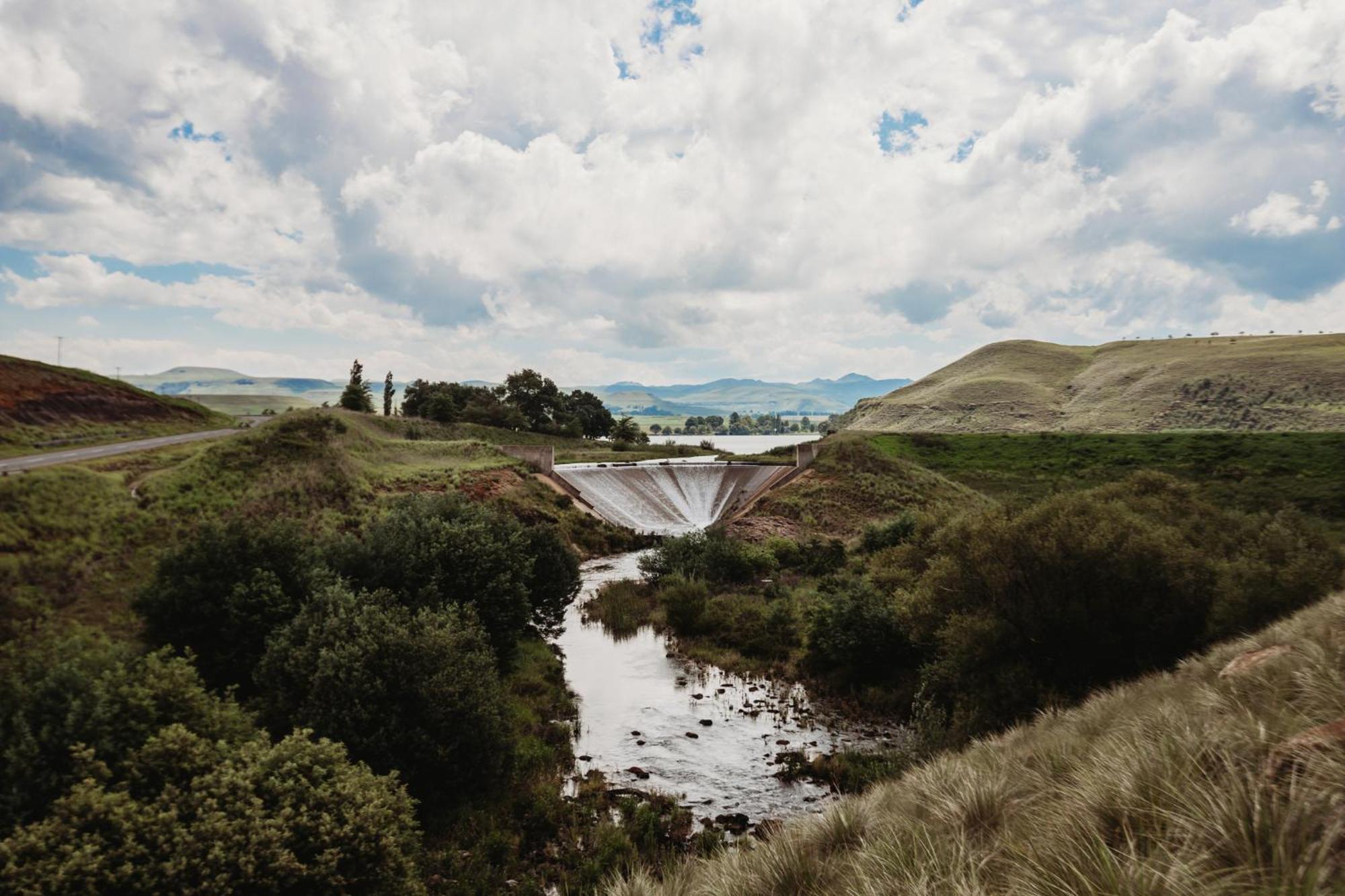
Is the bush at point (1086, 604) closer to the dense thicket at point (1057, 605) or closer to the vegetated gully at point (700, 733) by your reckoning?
the dense thicket at point (1057, 605)

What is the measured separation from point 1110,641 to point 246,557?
81.7 feet

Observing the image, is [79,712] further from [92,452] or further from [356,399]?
[356,399]

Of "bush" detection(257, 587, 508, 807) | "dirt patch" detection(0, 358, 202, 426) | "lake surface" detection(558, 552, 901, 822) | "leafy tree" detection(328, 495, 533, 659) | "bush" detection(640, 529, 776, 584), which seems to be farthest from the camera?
"dirt patch" detection(0, 358, 202, 426)

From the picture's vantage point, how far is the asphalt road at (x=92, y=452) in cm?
2867

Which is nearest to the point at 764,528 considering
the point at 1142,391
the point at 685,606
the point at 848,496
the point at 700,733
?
the point at 848,496

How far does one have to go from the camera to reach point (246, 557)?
18984 millimetres

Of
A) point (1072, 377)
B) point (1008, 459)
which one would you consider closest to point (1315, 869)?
point (1008, 459)

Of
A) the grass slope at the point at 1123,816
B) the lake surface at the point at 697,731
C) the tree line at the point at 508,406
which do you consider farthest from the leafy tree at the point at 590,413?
the grass slope at the point at 1123,816

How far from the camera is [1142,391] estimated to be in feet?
439

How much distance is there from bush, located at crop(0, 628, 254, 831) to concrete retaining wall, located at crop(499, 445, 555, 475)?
145 feet

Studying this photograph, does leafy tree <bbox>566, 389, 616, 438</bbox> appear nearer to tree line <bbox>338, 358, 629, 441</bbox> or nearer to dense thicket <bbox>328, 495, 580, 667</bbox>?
tree line <bbox>338, 358, 629, 441</bbox>

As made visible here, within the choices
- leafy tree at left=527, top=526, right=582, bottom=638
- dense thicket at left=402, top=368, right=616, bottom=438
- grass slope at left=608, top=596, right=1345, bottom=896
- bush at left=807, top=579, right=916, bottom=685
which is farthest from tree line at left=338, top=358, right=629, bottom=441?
grass slope at left=608, top=596, right=1345, bottom=896

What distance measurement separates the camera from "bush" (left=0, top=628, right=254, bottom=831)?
9.62 m

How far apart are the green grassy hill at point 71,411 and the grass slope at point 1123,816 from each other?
44409 mm
